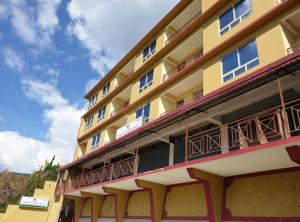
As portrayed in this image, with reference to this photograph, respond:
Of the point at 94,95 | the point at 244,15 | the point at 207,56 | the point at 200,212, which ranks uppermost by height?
the point at 94,95

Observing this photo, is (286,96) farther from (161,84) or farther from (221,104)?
(161,84)

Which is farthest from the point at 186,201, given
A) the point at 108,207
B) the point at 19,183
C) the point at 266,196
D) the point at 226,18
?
the point at 19,183

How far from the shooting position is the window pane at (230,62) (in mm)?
13929

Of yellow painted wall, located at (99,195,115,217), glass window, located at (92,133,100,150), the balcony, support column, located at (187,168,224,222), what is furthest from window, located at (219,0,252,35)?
glass window, located at (92,133,100,150)

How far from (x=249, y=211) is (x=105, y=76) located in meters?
24.7

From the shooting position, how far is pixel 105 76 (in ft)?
102

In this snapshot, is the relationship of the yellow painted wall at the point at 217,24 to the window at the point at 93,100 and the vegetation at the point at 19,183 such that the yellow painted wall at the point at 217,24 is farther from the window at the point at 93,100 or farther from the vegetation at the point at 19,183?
the vegetation at the point at 19,183

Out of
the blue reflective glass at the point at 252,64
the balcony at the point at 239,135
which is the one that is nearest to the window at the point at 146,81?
the balcony at the point at 239,135

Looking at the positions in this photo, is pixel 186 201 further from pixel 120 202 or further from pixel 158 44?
pixel 158 44

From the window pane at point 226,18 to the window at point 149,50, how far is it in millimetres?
8570

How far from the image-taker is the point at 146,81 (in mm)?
22797

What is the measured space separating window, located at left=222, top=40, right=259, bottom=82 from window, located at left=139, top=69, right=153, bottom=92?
28.4ft

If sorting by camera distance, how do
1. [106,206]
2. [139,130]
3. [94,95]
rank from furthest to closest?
[94,95] < [106,206] < [139,130]

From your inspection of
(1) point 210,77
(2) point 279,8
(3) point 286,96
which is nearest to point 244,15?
(2) point 279,8
